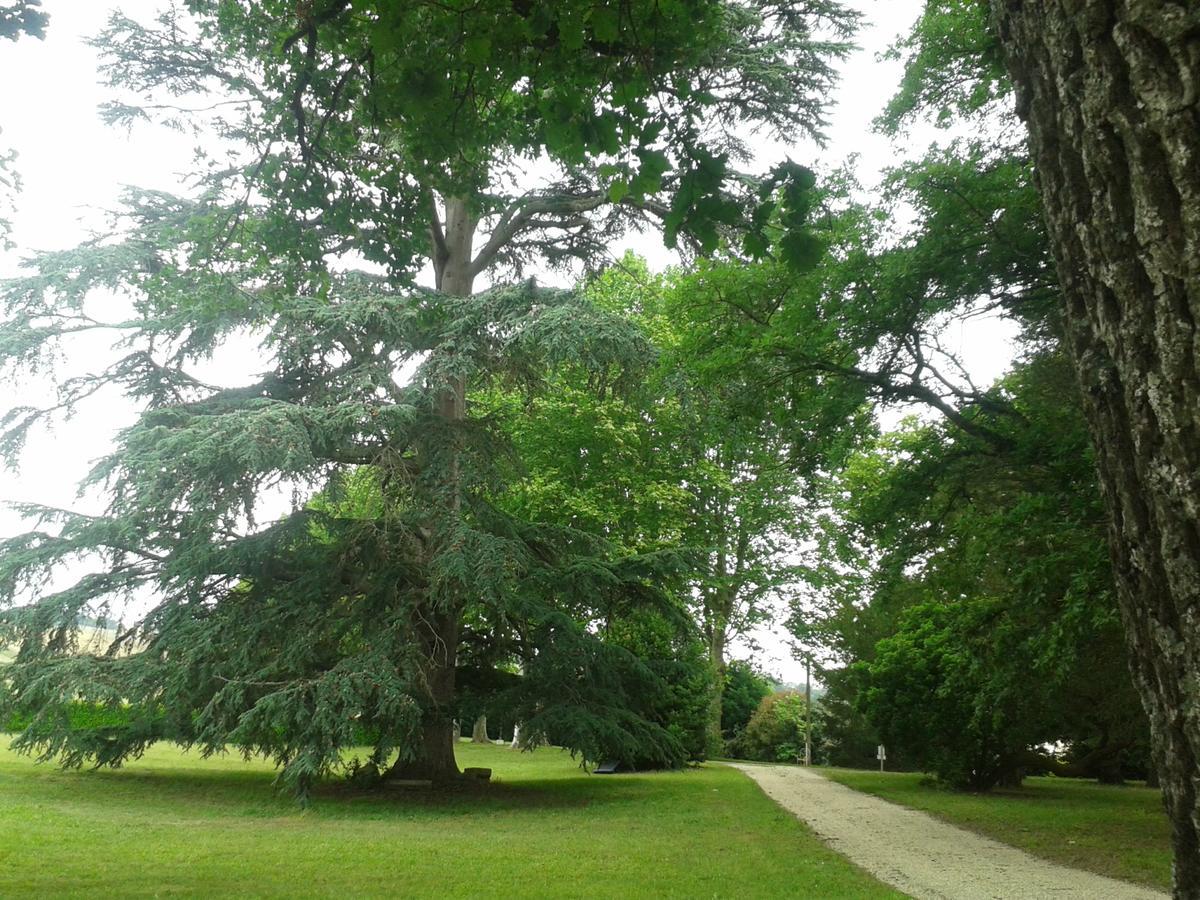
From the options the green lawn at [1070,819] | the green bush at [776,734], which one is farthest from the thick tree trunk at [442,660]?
the green bush at [776,734]

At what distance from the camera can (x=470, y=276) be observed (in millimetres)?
18484

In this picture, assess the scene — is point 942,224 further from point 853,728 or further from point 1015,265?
point 853,728

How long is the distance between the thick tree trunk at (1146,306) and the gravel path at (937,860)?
638 cm

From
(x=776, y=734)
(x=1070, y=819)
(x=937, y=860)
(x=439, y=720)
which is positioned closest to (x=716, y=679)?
(x=776, y=734)

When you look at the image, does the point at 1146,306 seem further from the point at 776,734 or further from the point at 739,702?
the point at 739,702

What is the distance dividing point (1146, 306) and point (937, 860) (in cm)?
897

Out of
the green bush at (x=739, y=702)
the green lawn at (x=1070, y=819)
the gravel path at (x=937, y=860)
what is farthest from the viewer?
the green bush at (x=739, y=702)

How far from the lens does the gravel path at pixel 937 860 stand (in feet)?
25.1

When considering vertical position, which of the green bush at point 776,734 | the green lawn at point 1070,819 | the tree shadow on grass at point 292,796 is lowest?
the tree shadow on grass at point 292,796

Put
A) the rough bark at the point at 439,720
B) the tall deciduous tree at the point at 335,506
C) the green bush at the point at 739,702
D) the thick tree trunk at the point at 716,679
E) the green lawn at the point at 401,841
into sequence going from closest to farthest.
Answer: the green lawn at the point at 401,841
the tall deciduous tree at the point at 335,506
the rough bark at the point at 439,720
the thick tree trunk at the point at 716,679
the green bush at the point at 739,702

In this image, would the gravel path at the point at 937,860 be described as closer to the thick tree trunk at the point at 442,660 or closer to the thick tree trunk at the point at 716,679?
the thick tree trunk at the point at 442,660

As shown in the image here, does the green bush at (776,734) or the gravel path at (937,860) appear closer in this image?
the gravel path at (937,860)

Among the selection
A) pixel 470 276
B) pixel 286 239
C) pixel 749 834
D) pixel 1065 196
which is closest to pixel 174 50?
pixel 470 276

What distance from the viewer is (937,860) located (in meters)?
9.34
